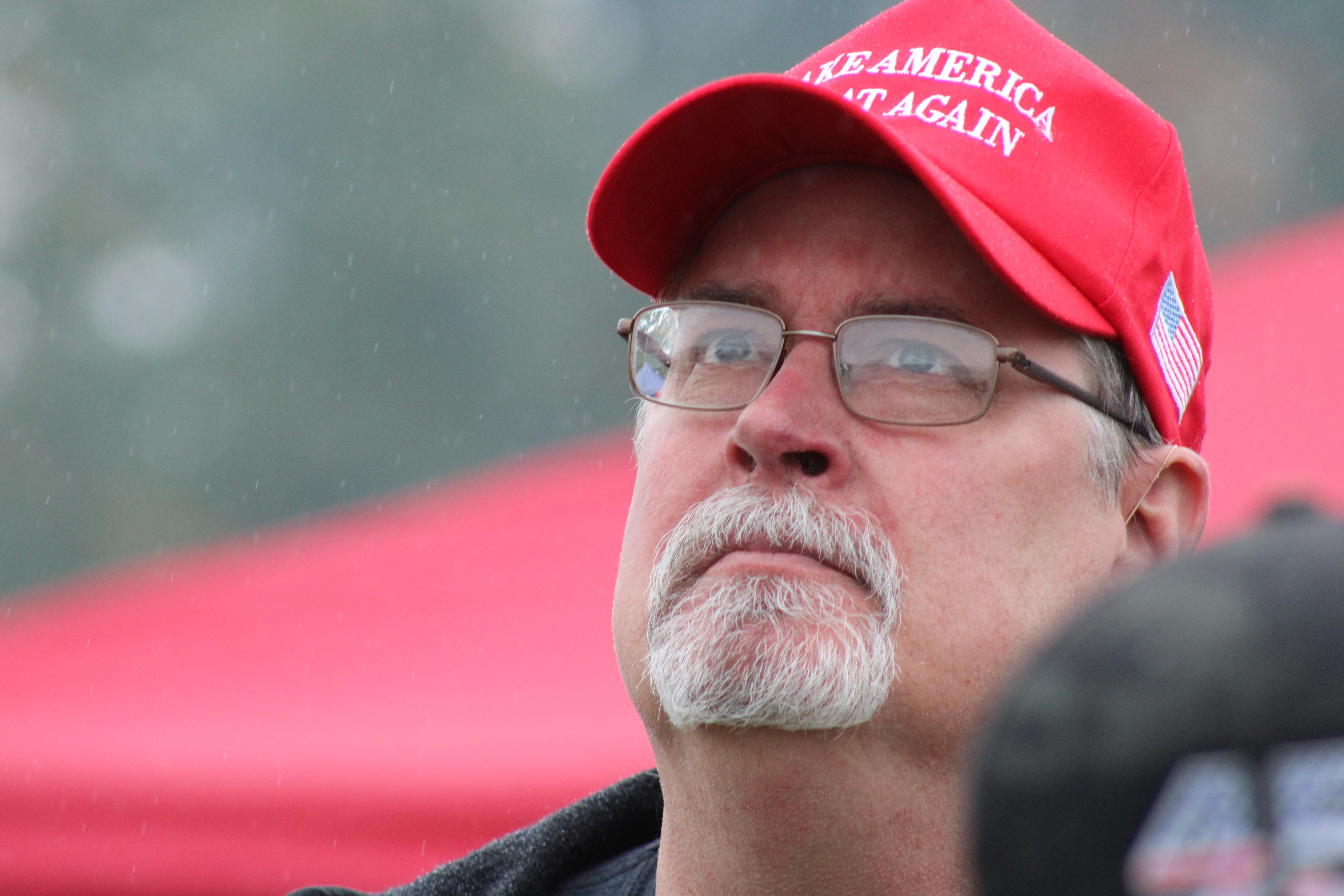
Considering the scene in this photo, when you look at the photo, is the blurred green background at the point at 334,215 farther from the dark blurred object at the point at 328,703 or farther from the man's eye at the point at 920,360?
the man's eye at the point at 920,360

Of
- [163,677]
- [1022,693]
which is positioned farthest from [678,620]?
[163,677]

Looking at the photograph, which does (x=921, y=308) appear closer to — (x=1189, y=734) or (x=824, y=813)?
(x=824, y=813)

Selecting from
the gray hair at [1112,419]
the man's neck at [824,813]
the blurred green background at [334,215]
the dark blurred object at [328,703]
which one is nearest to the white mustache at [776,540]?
the man's neck at [824,813]

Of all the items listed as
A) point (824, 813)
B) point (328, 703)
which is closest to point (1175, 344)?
point (824, 813)

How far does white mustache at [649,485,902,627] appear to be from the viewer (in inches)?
48.7

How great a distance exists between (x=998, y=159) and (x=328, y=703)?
83.7 inches

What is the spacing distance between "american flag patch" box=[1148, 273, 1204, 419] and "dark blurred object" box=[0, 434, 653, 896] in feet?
4.02

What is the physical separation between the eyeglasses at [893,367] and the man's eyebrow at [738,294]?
0.01m

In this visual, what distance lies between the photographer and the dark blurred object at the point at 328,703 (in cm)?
256

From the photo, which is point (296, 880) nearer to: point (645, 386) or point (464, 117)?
point (645, 386)

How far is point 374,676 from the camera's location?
3.17 m

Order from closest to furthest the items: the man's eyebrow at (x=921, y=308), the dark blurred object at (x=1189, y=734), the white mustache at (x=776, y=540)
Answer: the dark blurred object at (x=1189, y=734) < the white mustache at (x=776, y=540) < the man's eyebrow at (x=921, y=308)

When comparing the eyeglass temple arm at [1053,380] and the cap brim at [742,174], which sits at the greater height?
the cap brim at [742,174]

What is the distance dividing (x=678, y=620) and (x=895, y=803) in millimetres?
240
